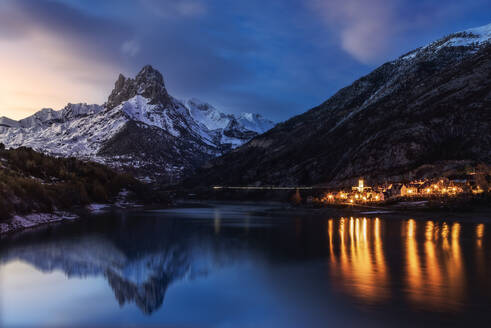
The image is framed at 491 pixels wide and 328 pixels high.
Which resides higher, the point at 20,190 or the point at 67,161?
the point at 67,161

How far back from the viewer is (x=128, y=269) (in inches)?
1318

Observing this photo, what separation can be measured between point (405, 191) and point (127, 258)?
111 meters

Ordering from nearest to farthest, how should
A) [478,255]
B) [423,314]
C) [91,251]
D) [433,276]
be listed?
[423,314]
[433,276]
[478,255]
[91,251]

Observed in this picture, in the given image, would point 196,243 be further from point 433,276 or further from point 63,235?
point 433,276

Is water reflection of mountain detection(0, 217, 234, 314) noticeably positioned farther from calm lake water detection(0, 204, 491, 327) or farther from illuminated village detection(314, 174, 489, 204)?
illuminated village detection(314, 174, 489, 204)

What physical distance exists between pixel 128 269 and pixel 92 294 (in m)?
8.71

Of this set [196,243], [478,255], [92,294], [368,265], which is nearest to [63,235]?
[196,243]

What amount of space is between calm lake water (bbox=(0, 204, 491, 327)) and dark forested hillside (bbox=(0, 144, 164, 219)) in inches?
631

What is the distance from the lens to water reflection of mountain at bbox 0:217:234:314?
27281mm

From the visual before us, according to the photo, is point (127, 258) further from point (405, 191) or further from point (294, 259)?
point (405, 191)

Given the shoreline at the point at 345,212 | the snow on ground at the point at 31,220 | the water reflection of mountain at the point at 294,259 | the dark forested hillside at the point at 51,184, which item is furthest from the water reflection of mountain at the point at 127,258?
the dark forested hillside at the point at 51,184

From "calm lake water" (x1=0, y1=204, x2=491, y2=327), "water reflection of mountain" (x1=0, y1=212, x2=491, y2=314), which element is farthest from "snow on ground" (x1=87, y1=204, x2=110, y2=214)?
"calm lake water" (x1=0, y1=204, x2=491, y2=327)

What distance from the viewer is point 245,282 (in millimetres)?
28469

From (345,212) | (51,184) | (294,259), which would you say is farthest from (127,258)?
(345,212)
